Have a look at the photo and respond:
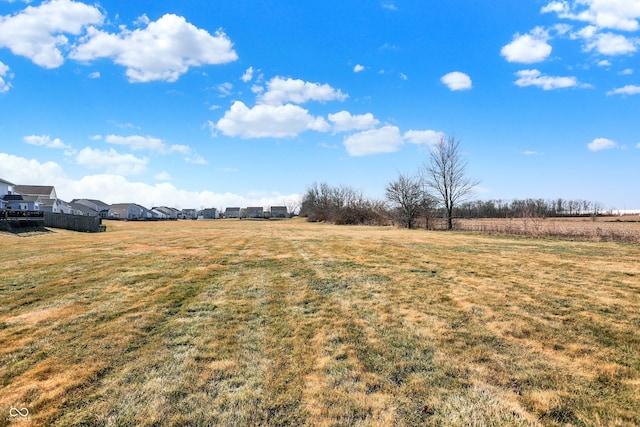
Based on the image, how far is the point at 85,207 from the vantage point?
8369cm

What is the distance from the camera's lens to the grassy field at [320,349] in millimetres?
2920

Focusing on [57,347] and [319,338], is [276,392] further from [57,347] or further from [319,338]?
[57,347]

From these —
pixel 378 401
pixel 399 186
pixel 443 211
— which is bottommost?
pixel 378 401

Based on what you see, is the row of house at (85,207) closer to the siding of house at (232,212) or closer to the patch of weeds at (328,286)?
the siding of house at (232,212)

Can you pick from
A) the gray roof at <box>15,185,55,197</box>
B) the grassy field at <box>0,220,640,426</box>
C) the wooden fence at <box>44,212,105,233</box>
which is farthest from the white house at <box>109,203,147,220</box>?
the grassy field at <box>0,220,640,426</box>

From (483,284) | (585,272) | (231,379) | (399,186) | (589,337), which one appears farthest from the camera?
(399,186)

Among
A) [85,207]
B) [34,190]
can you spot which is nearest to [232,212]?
[85,207]

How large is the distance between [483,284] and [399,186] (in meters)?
32.3

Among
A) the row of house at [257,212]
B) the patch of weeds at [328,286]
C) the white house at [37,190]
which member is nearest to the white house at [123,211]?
the white house at [37,190]

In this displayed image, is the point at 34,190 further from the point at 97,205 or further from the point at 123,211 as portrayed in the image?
the point at 123,211

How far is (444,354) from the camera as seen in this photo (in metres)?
4.05

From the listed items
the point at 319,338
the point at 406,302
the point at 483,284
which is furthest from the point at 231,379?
the point at 483,284
